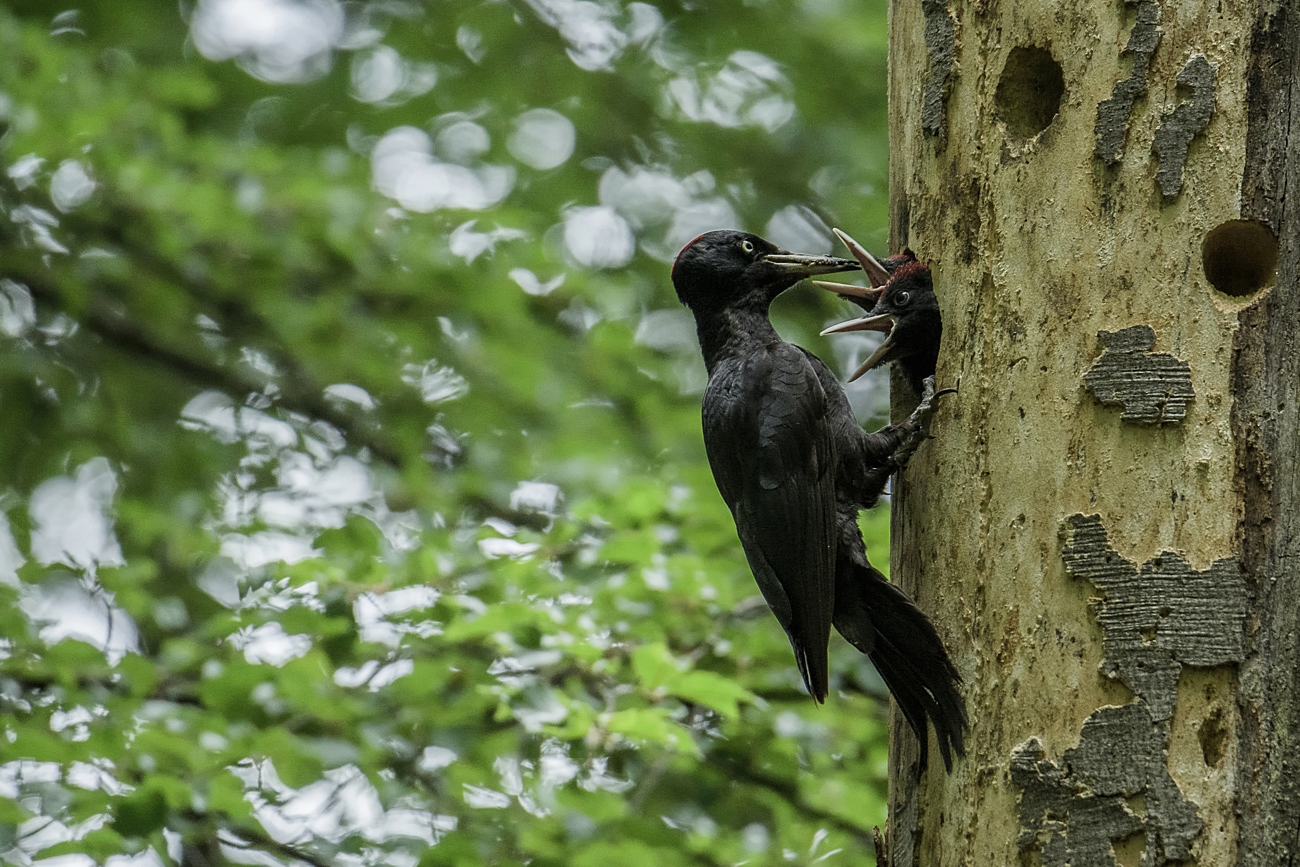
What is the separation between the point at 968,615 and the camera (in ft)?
6.96

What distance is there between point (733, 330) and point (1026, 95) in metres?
1.22

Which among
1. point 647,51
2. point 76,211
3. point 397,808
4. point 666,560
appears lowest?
point 397,808

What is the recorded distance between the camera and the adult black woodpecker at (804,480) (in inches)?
89.0

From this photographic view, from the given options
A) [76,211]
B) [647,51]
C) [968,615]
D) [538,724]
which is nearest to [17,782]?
[538,724]

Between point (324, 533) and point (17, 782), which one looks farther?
point (324, 533)

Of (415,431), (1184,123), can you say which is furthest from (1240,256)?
(415,431)

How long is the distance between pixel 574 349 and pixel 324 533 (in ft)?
8.15

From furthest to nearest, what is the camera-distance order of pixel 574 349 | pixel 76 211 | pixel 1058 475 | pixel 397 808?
pixel 574 349 < pixel 76 211 < pixel 397 808 < pixel 1058 475

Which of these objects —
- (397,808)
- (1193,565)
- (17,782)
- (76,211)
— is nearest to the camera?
(1193,565)

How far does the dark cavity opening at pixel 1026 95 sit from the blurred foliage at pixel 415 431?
5.55 feet

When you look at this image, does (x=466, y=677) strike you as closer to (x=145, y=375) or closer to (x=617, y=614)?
(x=617, y=614)

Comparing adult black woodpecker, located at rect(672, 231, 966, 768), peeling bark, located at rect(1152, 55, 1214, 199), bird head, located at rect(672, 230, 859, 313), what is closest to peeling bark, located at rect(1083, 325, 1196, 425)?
peeling bark, located at rect(1152, 55, 1214, 199)

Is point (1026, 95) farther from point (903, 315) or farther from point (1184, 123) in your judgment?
point (903, 315)

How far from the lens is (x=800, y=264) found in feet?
11.1
